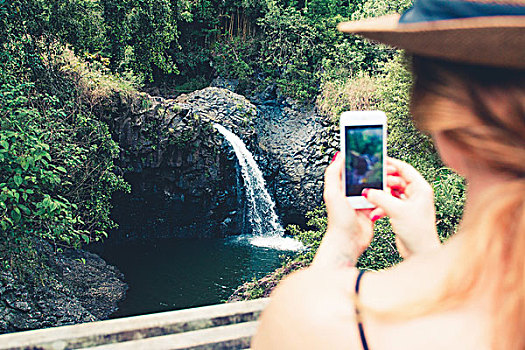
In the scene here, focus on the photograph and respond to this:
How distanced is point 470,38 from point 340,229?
18.1 inches

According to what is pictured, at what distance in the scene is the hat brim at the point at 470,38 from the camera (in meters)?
0.62

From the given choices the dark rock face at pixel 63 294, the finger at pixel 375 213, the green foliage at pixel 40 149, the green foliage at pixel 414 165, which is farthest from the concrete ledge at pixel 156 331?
the dark rock face at pixel 63 294

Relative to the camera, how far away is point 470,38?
65cm

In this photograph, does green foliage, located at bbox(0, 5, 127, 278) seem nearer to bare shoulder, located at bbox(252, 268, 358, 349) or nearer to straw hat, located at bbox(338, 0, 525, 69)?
bare shoulder, located at bbox(252, 268, 358, 349)

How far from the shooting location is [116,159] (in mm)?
9750

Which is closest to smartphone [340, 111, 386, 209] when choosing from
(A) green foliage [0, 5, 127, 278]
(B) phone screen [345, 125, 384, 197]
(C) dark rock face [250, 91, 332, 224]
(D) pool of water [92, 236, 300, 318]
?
(B) phone screen [345, 125, 384, 197]

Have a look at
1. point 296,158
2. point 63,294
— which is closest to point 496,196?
point 63,294

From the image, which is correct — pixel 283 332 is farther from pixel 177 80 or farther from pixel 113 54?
pixel 177 80

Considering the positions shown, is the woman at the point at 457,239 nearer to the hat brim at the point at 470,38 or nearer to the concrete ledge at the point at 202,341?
the hat brim at the point at 470,38

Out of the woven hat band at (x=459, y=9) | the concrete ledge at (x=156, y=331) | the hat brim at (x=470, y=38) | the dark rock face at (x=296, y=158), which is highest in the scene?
the woven hat band at (x=459, y=9)

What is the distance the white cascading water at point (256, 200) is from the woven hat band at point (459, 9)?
10.8 m

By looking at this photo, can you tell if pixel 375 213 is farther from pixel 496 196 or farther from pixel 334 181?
pixel 496 196

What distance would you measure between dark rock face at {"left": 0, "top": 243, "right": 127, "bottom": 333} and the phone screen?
221 inches

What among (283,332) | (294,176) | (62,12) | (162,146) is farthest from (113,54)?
(283,332)
